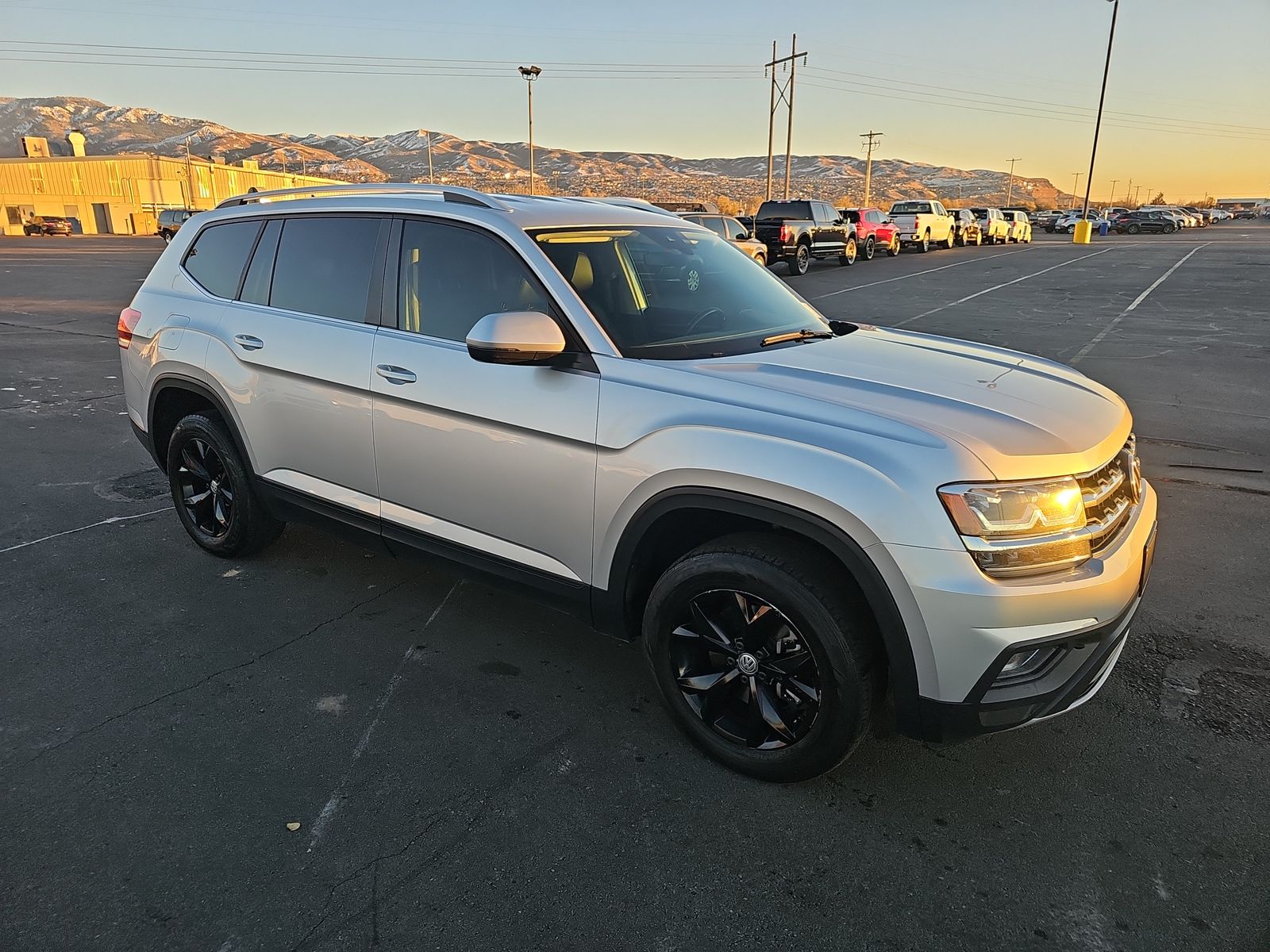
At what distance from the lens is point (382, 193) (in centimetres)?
385

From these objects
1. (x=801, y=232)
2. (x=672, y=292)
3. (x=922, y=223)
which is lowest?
(x=672, y=292)

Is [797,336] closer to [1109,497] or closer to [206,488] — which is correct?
[1109,497]

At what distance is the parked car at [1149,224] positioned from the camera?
192 ft

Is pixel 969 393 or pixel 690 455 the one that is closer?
pixel 690 455

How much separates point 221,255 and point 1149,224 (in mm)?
68316

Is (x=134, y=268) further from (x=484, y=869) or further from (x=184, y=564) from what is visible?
(x=484, y=869)

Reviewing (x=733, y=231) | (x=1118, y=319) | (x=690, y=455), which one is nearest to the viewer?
(x=690, y=455)

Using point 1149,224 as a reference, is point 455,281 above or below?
below

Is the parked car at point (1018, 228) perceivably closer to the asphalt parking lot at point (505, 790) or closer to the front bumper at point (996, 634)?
the asphalt parking lot at point (505, 790)

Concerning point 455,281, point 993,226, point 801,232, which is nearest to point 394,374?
point 455,281

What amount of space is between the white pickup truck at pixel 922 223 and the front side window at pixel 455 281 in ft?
109

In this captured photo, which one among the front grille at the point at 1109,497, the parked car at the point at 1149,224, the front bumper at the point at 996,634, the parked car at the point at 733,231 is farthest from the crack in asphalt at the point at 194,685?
the parked car at the point at 1149,224

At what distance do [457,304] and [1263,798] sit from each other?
3.32 metres

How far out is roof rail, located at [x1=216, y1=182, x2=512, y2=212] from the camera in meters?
3.52
